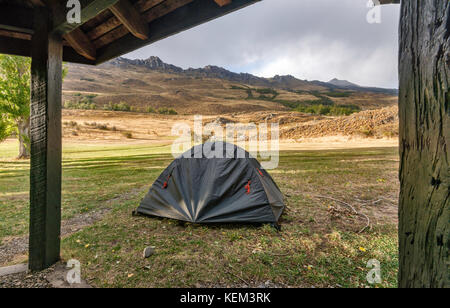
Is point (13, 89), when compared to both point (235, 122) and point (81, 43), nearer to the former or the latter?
point (81, 43)

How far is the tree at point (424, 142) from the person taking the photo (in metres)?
0.84

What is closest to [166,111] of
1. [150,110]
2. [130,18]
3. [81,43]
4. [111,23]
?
[150,110]

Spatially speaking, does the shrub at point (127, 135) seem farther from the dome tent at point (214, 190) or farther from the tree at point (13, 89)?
the dome tent at point (214, 190)

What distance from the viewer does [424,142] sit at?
89 centimetres

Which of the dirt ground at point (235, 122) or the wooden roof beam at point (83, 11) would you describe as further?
the dirt ground at point (235, 122)

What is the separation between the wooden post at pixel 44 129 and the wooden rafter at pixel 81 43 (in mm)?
497

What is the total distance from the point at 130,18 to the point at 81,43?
1.17 m

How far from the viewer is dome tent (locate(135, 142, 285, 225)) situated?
4145 mm

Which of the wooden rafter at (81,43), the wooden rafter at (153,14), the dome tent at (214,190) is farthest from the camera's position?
the dome tent at (214,190)

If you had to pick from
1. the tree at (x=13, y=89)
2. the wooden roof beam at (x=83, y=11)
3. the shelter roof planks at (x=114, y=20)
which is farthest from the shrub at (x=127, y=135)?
the wooden roof beam at (x=83, y=11)

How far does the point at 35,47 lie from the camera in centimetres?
235

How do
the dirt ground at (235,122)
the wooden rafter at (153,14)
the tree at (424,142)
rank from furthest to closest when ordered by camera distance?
the dirt ground at (235,122) < the wooden rafter at (153,14) < the tree at (424,142)

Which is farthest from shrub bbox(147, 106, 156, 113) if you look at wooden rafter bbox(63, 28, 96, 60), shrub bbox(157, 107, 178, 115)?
wooden rafter bbox(63, 28, 96, 60)
